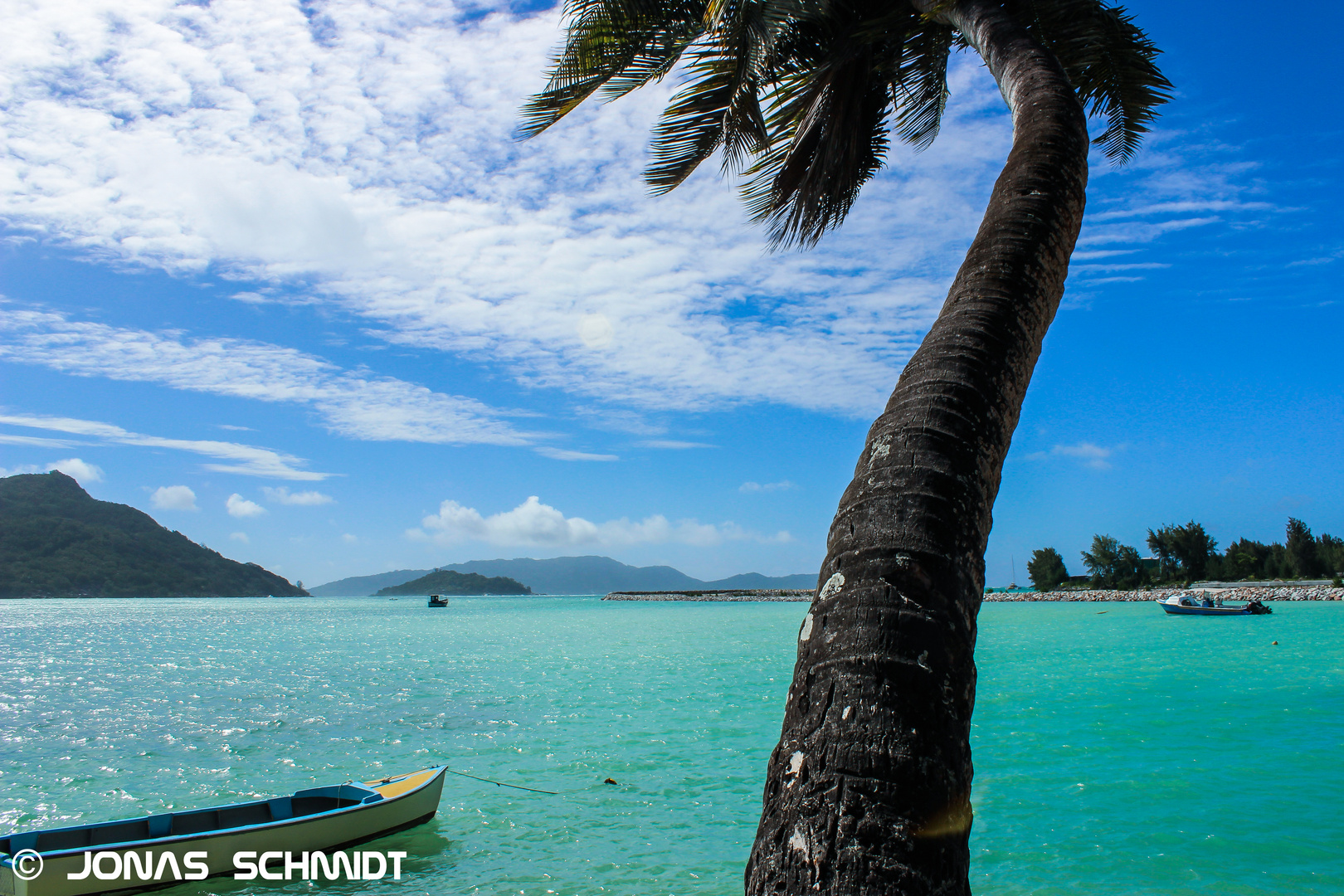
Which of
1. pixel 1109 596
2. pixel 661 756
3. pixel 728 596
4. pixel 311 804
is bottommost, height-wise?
pixel 728 596

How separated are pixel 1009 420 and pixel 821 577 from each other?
1.06 m

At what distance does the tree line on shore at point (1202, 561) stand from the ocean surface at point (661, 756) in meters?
55.0

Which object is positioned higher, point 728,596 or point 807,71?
point 807,71

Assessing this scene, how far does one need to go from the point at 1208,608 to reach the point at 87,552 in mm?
193040

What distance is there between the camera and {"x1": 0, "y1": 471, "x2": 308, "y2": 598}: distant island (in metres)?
152

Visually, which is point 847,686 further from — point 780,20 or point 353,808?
point 353,808

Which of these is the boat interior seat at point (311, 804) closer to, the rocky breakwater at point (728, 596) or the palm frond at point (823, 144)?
the palm frond at point (823, 144)

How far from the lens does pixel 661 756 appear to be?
14742mm

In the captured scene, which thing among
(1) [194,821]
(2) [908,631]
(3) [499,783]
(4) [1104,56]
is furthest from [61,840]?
(4) [1104,56]

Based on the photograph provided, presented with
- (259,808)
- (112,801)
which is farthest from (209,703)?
(259,808)

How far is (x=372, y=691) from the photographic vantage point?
24453 mm

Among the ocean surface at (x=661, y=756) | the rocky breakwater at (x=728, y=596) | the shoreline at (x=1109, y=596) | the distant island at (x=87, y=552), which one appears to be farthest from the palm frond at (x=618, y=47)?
the distant island at (x=87, y=552)

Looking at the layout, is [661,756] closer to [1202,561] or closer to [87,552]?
[1202,561]

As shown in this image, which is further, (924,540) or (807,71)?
(807,71)
